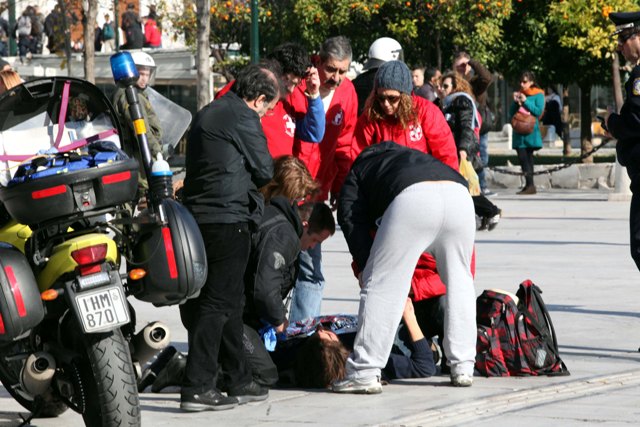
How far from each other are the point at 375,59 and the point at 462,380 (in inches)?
126

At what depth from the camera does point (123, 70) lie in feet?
19.9

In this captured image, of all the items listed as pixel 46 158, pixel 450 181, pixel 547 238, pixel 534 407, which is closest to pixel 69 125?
pixel 46 158

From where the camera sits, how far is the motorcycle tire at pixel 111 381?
5.67 metres

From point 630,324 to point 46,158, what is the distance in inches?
183

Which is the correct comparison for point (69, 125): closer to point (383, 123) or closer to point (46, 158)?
point (46, 158)

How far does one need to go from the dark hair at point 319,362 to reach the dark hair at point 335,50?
1.94 meters

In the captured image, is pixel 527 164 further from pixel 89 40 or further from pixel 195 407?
pixel 195 407

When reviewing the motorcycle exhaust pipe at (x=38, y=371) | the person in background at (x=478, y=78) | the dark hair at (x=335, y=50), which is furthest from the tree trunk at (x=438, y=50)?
the motorcycle exhaust pipe at (x=38, y=371)

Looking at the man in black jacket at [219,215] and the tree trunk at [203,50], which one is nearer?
the man in black jacket at [219,215]

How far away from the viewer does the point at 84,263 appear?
224 inches

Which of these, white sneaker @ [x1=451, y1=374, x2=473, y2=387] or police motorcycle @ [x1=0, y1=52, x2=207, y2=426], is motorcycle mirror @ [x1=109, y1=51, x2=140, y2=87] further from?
white sneaker @ [x1=451, y1=374, x2=473, y2=387]

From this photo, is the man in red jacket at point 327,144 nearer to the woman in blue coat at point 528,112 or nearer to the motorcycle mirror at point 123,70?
the motorcycle mirror at point 123,70

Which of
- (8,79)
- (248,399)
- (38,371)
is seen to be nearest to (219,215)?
(248,399)

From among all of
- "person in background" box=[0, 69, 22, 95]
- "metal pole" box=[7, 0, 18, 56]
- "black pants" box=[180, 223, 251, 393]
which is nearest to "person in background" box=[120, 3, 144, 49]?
"metal pole" box=[7, 0, 18, 56]
